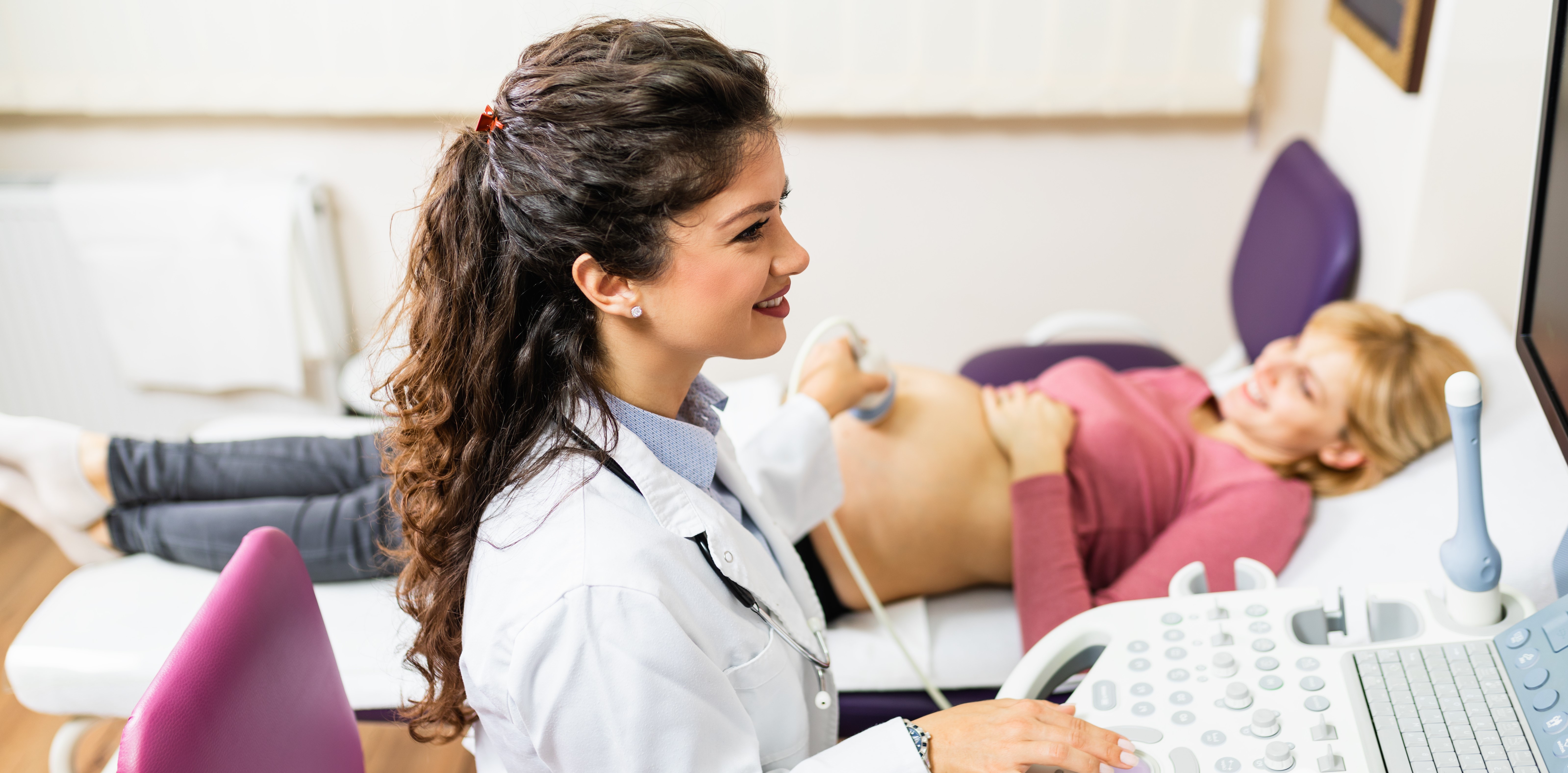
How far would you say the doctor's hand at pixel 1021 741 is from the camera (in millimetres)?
854

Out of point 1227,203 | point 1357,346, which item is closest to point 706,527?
point 1357,346

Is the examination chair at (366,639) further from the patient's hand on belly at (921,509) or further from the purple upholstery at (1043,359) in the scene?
the purple upholstery at (1043,359)

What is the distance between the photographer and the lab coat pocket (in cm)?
96

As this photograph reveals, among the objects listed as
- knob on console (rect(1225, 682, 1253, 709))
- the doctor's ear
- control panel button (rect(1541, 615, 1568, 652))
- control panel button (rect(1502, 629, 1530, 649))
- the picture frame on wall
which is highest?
the picture frame on wall

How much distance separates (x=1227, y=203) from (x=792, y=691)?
190cm

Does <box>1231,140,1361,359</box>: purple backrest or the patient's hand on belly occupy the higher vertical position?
<box>1231,140,1361,359</box>: purple backrest

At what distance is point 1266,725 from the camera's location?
0.87 meters

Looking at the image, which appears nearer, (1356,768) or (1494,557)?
(1356,768)

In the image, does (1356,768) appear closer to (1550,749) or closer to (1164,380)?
(1550,749)

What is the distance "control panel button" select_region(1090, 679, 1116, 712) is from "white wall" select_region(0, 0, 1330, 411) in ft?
5.37

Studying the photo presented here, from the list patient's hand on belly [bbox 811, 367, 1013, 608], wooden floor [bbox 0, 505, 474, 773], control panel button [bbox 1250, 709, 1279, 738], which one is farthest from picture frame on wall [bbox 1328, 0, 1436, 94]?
wooden floor [bbox 0, 505, 474, 773]

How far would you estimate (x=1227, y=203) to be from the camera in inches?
98.7

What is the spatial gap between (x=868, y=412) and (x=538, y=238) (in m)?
0.77

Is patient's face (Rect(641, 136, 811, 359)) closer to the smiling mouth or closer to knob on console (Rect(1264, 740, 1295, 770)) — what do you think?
the smiling mouth
